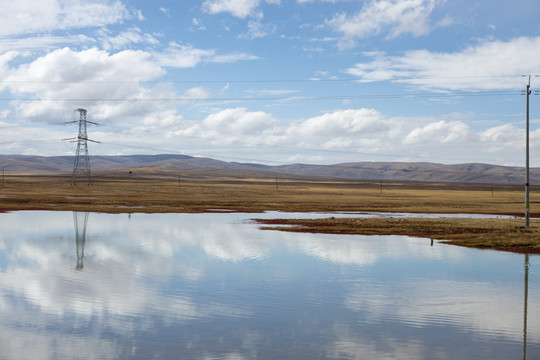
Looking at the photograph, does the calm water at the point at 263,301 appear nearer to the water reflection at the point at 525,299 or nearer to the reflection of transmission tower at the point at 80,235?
the water reflection at the point at 525,299

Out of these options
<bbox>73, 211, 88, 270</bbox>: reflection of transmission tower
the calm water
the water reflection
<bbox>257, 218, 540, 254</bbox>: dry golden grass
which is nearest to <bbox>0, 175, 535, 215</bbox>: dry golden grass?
<bbox>73, 211, 88, 270</bbox>: reflection of transmission tower

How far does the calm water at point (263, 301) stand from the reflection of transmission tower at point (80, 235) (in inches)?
11.4

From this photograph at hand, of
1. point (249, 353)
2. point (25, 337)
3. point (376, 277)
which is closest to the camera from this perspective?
point (249, 353)

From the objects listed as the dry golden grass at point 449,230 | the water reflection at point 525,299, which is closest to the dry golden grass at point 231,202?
the dry golden grass at point 449,230

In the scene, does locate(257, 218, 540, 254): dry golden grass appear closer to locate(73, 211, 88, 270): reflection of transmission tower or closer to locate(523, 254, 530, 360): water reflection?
locate(523, 254, 530, 360): water reflection

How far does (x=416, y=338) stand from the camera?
1367 cm

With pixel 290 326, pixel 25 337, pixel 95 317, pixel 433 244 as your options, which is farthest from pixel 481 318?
pixel 433 244

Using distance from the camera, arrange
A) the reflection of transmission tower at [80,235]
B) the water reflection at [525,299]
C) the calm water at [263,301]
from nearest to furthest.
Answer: the calm water at [263,301] < the water reflection at [525,299] < the reflection of transmission tower at [80,235]

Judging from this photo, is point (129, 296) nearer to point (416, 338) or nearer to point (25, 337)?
point (25, 337)

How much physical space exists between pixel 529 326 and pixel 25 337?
43.7 feet

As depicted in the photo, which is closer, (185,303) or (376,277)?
(185,303)

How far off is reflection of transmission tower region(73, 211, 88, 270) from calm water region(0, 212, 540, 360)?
290mm

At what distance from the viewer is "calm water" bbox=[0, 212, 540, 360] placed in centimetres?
→ 1289

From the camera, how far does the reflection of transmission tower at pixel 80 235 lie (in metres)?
26.1
